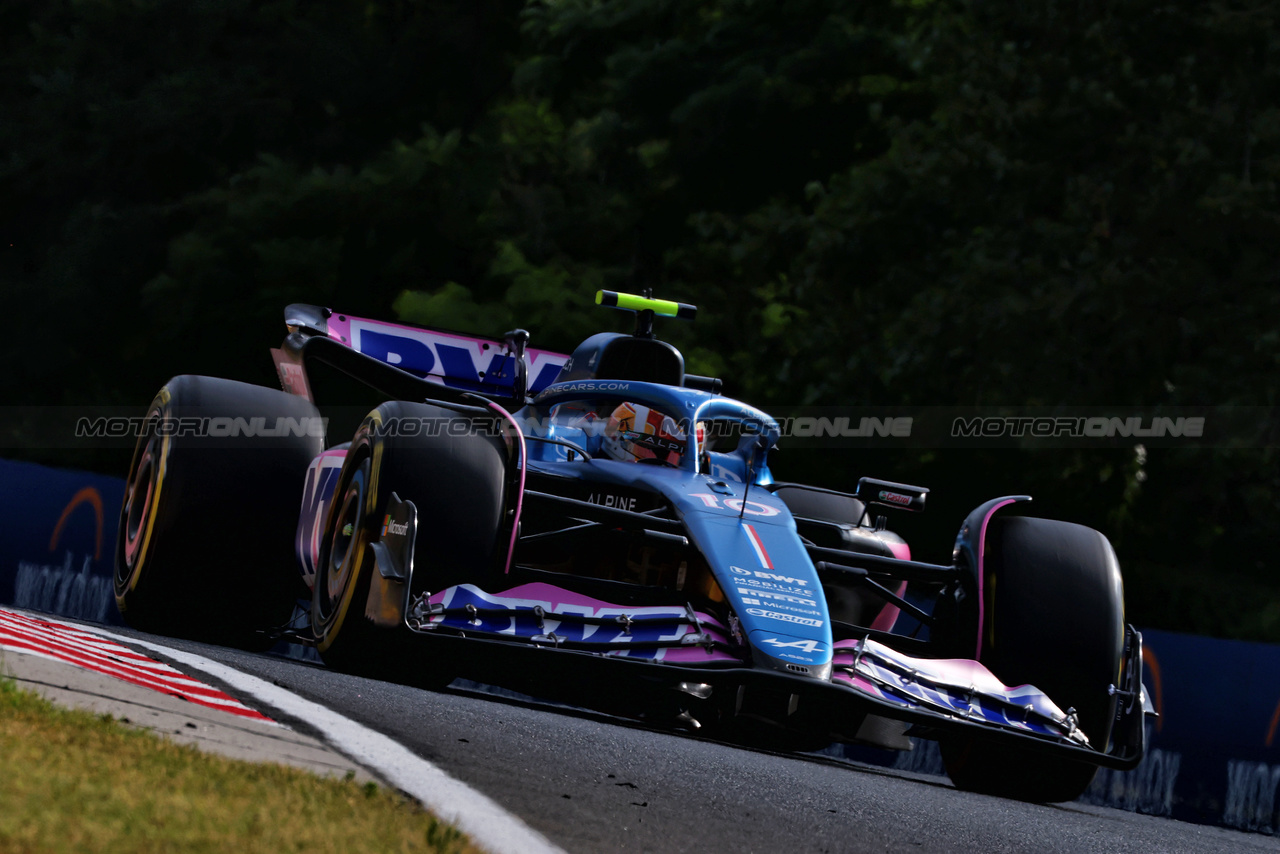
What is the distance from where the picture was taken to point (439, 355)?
916 cm

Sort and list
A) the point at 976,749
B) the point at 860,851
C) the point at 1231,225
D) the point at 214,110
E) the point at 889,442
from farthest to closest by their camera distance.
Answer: the point at 214,110 < the point at 889,442 < the point at 1231,225 < the point at 976,749 < the point at 860,851

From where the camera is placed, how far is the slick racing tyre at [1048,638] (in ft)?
20.4

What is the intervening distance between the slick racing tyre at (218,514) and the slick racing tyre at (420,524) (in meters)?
1.75

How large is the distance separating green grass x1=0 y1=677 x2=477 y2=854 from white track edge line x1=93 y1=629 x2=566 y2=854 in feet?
0.35

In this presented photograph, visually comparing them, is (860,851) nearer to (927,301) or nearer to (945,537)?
(927,301)

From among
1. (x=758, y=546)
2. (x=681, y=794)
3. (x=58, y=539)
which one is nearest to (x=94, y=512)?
(x=58, y=539)

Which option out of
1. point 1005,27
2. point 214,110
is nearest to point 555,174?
point 214,110

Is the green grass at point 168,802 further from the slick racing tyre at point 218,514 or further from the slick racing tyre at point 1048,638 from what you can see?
the slick racing tyre at point 218,514

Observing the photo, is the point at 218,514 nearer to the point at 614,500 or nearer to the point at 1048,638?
the point at 614,500

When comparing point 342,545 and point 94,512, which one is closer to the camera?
point 342,545

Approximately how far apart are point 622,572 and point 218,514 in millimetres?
2124

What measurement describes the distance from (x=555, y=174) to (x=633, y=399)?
41.9 ft

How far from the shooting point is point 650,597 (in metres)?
6.12

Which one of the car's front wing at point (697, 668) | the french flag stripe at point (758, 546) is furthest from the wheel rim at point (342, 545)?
the french flag stripe at point (758, 546)
